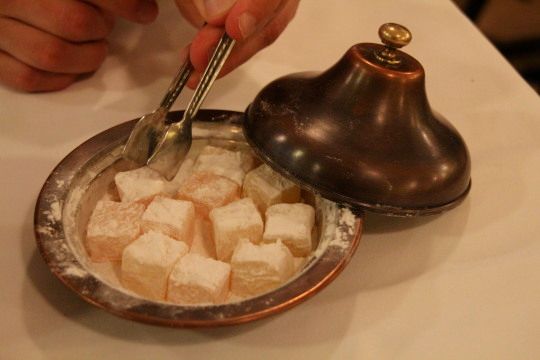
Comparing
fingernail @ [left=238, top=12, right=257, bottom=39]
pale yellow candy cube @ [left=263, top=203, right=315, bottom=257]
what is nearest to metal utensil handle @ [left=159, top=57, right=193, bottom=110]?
fingernail @ [left=238, top=12, right=257, bottom=39]

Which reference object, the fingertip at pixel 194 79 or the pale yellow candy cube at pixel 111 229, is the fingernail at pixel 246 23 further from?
the pale yellow candy cube at pixel 111 229

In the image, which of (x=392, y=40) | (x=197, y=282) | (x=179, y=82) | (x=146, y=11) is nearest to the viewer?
(x=197, y=282)

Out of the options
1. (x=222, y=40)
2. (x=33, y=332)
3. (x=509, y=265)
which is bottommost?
(x=509, y=265)

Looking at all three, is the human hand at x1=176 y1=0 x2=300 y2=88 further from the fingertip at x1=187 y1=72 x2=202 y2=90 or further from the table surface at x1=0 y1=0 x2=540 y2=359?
the table surface at x1=0 y1=0 x2=540 y2=359

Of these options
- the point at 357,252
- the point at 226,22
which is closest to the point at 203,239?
the point at 357,252

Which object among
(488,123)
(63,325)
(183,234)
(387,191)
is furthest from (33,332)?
(488,123)

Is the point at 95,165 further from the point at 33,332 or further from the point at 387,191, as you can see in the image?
the point at 387,191

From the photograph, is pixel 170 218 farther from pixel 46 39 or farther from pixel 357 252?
pixel 46 39

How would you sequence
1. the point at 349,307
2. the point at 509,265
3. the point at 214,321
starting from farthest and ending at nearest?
the point at 509,265 → the point at 349,307 → the point at 214,321
